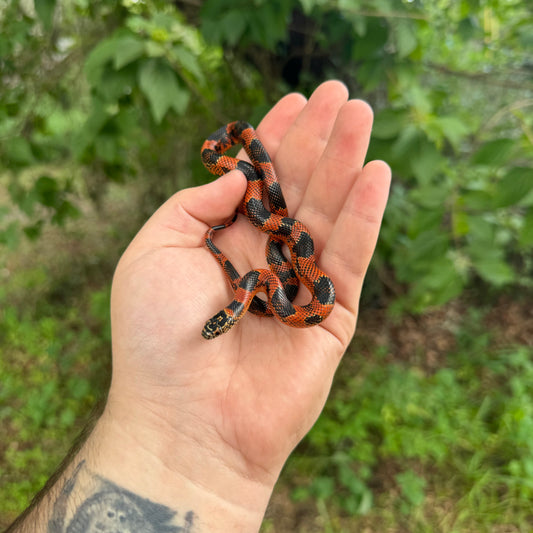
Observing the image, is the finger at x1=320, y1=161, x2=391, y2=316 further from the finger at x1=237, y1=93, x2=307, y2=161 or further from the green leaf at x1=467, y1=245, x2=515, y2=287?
the finger at x1=237, y1=93, x2=307, y2=161

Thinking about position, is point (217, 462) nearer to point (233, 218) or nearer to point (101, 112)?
point (233, 218)

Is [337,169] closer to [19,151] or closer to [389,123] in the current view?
[389,123]

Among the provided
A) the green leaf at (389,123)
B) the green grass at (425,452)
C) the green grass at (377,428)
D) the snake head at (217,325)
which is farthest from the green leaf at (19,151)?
the green grass at (425,452)

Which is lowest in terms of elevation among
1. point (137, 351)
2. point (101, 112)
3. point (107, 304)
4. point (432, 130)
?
point (107, 304)

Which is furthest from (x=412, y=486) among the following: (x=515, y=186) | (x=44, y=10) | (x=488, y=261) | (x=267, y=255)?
(x=44, y=10)

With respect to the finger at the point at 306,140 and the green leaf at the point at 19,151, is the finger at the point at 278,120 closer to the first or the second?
the finger at the point at 306,140

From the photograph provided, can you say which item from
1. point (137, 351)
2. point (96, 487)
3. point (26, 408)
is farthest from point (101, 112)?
point (26, 408)

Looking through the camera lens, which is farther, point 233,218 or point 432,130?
point 233,218
